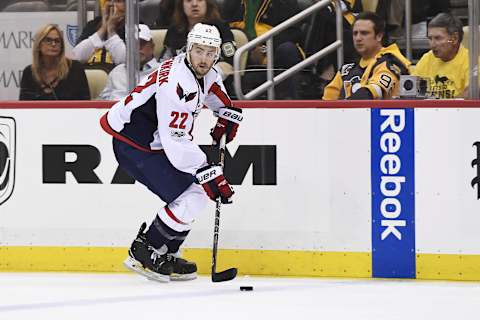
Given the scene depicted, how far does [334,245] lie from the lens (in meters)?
6.04

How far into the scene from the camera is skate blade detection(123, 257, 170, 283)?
599 centimetres

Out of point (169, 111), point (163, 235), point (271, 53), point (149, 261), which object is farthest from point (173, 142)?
point (271, 53)

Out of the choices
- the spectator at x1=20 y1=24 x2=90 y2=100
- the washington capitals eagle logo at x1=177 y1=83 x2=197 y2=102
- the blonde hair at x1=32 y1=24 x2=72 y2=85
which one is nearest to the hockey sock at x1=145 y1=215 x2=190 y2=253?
the washington capitals eagle logo at x1=177 y1=83 x2=197 y2=102

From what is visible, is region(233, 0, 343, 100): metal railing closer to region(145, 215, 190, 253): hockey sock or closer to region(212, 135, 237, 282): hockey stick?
region(212, 135, 237, 282): hockey stick

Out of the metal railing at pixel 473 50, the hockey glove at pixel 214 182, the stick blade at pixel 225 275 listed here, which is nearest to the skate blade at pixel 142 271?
the stick blade at pixel 225 275

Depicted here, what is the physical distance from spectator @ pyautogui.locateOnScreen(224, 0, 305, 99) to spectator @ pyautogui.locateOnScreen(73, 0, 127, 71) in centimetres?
57

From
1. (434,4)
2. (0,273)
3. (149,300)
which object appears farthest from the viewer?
(0,273)

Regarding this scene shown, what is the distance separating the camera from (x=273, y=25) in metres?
6.14

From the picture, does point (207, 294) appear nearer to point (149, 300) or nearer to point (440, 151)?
point (149, 300)

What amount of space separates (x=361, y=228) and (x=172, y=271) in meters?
0.90

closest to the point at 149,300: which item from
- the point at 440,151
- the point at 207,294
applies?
the point at 207,294

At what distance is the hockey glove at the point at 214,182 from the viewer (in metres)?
5.73

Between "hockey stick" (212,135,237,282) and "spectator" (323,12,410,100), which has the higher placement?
"spectator" (323,12,410,100)

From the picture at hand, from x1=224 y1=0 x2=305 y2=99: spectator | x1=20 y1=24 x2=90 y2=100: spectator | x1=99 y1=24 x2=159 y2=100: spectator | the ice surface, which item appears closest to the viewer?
the ice surface
